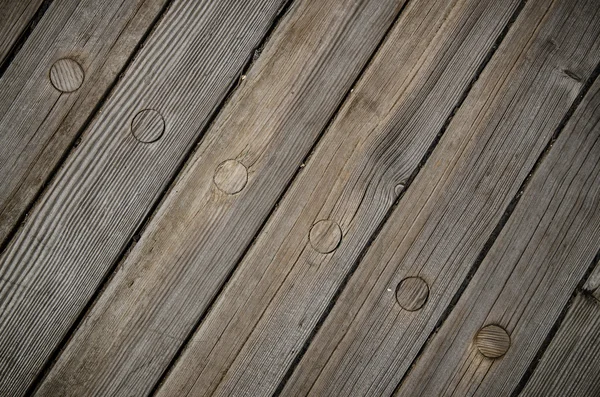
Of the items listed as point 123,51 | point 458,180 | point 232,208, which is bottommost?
point 232,208

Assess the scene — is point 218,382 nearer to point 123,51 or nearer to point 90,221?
point 90,221

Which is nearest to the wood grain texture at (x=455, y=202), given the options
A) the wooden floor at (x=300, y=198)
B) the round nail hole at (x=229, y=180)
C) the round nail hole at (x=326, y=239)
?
the wooden floor at (x=300, y=198)

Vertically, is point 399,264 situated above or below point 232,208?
above

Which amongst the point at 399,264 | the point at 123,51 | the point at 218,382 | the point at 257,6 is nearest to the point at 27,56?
the point at 123,51

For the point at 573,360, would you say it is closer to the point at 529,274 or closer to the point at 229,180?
the point at 529,274

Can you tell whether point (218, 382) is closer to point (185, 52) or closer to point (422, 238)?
point (422, 238)

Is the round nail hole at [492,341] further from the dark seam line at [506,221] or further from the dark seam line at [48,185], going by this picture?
the dark seam line at [48,185]
